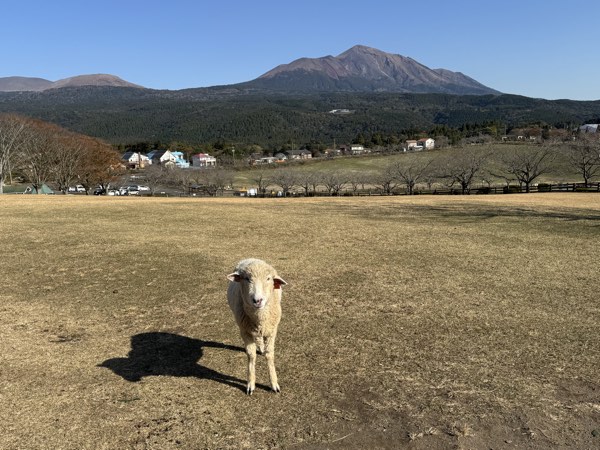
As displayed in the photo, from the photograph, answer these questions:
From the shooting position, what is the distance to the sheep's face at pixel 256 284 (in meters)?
5.46

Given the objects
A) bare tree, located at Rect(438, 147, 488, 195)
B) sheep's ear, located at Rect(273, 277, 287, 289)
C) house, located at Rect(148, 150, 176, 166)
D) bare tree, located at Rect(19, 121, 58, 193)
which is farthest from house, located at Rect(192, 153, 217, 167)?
sheep's ear, located at Rect(273, 277, 287, 289)

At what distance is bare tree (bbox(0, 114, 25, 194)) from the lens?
46188 millimetres

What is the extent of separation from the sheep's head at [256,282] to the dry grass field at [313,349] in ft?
4.14

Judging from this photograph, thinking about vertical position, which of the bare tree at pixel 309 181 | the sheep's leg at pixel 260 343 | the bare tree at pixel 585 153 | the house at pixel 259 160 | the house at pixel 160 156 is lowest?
the sheep's leg at pixel 260 343

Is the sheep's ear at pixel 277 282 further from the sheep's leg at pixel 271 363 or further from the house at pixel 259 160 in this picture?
the house at pixel 259 160

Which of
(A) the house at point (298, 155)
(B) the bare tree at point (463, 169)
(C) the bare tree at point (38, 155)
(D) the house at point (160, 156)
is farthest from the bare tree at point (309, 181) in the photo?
(D) the house at point (160, 156)

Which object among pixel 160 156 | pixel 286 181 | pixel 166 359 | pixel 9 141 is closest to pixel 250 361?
pixel 166 359

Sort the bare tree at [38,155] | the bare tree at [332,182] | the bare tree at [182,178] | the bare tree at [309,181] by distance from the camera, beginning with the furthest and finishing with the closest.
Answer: the bare tree at [182,178]
the bare tree at [309,181]
the bare tree at [332,182]
the bare tree at [38,155]

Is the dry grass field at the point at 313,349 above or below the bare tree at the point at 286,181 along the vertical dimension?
below

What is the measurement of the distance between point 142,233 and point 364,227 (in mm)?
9643

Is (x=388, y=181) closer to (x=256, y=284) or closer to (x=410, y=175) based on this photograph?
(x=410, y=175)

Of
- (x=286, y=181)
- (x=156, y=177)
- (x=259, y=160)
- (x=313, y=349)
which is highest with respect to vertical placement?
(x=259, y=160)

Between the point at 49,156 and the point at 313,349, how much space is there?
183ft

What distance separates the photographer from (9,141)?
1847 inches
